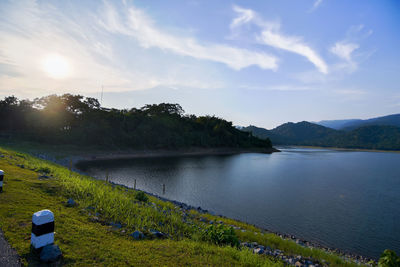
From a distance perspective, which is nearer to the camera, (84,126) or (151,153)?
(84,126)

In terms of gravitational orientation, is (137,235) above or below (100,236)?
below

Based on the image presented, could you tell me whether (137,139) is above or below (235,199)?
above

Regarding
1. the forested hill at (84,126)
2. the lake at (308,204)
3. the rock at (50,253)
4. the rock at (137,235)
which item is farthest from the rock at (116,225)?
the forested hill at (84,126)

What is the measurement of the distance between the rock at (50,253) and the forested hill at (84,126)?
53.5 meters

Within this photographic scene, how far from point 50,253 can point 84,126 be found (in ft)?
185

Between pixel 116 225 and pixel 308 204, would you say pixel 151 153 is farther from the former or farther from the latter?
pixel 116 225

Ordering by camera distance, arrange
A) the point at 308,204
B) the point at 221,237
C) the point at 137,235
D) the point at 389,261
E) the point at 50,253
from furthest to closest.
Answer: the point at 308,204 → the point at 389,261 → the point at 221,237 → the point at 137,235 → the point at 50,253

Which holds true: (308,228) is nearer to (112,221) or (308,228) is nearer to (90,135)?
(112,221)

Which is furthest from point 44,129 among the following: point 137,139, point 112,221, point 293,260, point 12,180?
point 293,260

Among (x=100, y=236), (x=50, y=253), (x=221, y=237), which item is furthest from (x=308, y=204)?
(x=50, y=253)

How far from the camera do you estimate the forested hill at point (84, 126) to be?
4984cm

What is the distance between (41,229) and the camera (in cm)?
441

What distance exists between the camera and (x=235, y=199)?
21.4 m

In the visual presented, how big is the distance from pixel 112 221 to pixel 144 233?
56.2 inches
